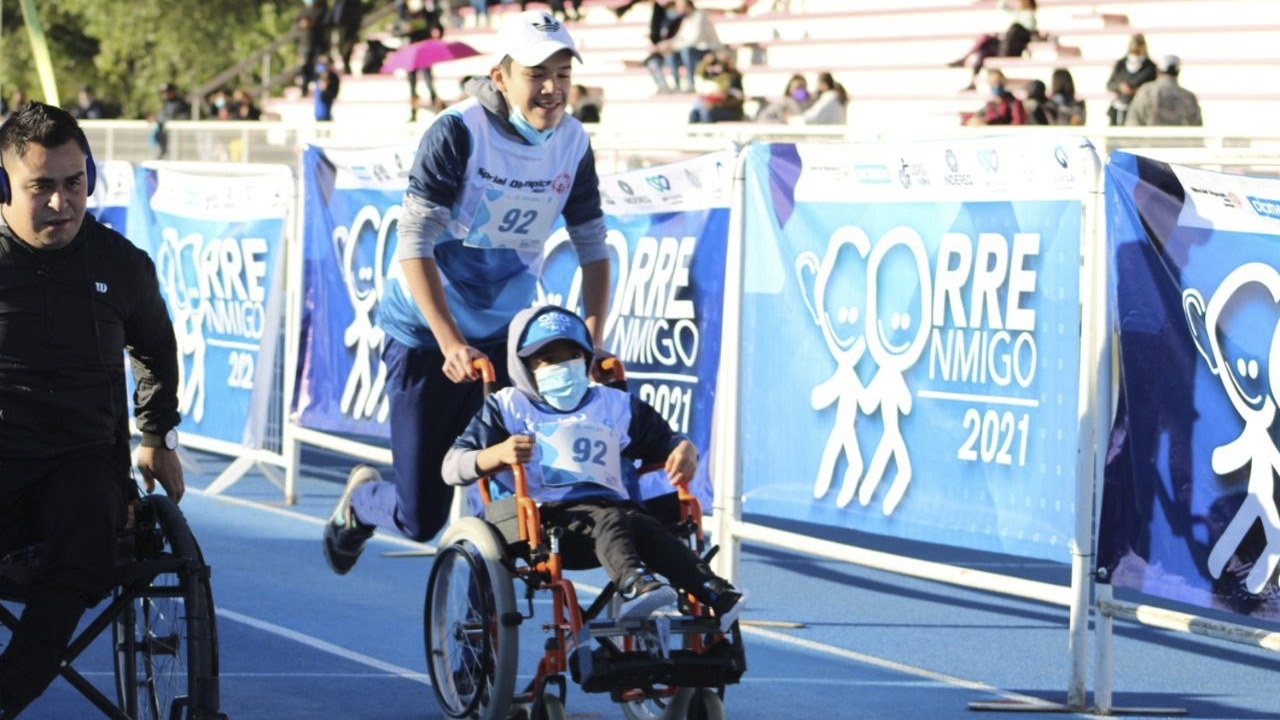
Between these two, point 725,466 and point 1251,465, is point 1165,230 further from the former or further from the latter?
point 725,466

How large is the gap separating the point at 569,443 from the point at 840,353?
6.42 feet

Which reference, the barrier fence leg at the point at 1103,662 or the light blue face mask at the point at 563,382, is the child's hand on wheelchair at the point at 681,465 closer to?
the light blue face mask at the point at 563,382

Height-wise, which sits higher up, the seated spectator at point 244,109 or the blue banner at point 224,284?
the seated spectator at point 244,109

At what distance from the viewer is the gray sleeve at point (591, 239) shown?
7.45 m

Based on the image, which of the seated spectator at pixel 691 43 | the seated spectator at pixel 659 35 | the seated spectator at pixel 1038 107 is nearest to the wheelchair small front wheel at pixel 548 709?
the seated spectator at pixel 1038 107

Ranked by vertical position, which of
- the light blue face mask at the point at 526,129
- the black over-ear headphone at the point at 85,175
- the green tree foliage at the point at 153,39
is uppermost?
the green tree foliage at the point at 153,39

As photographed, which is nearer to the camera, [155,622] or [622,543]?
[155,622]

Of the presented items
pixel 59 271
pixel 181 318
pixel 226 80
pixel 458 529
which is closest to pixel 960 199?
pixel 458 529

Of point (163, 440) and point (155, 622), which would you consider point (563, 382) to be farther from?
point (155, 622)

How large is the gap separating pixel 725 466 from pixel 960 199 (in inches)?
68.4

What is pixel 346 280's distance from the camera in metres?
11.6

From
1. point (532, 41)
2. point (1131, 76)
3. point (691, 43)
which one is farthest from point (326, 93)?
point (532, 41)

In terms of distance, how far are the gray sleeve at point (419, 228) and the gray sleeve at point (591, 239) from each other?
565 mm

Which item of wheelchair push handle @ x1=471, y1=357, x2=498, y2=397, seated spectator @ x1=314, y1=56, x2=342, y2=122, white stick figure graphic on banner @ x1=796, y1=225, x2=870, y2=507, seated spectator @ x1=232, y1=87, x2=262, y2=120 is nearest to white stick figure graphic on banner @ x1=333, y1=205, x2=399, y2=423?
white stick figure graphic on banner @ x1=796, y1=225, x2=870, y2=507
